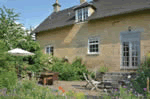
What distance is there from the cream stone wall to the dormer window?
1.69ft

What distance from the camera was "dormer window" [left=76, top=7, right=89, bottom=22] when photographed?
13.8 m

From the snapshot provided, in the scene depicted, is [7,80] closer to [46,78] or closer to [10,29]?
[46,78]

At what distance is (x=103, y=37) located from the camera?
12.3m

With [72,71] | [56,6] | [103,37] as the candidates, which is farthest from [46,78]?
[56,6]

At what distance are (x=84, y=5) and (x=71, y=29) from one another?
2510 millimetres

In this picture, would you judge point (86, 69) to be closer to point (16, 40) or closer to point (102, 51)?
point (102, 51)

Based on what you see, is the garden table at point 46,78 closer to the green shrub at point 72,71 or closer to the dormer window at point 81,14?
the green shrub at point 72,71

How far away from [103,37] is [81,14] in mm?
3369

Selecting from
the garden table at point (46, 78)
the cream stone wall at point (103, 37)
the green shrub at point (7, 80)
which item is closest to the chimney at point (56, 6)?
→ the cream stone wall at point (103, 37)

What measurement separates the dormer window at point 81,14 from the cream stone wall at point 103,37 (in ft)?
1.69

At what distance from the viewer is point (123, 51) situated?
1128cm

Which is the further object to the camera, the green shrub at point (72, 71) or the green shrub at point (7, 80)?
the green shrub at point (72, 71)

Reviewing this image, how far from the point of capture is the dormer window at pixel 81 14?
1376 centimetres

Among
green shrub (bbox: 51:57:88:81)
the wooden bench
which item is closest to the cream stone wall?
green shrub (bbox: 51:57:88:81)
